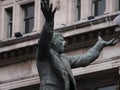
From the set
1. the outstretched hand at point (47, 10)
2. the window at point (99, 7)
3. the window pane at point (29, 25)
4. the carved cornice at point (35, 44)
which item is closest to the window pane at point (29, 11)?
the window pane at point (29, 25)

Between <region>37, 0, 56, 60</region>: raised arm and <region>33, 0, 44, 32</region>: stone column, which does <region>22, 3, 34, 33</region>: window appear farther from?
<region>37, 0, 56, 60</region>: raised arm

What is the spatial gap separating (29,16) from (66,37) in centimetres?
477

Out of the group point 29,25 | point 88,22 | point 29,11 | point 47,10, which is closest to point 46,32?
point 47,10

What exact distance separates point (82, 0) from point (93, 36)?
2497mm

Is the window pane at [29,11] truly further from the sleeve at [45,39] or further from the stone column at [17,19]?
the sleeve at [45,39]

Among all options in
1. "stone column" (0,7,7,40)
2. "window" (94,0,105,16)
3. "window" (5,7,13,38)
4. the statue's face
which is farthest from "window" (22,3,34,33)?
the statue's face

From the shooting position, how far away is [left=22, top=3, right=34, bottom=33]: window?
45419 millimetres

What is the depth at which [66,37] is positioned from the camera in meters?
41.6

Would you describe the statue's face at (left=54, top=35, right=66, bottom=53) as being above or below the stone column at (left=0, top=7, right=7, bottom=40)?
below

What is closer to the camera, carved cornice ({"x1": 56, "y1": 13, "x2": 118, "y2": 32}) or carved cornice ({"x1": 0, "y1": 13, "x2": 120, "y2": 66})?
carved cornice ({"x1": 56, "y1": 13, "x2": 118, "y2": 32})

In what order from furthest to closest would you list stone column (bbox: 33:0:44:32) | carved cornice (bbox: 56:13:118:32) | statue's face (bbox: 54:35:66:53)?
stone column (bbox: 33:0:44:32) < carved cornice (bbox: 56:13:118:32) < statue's face (bbox: 54:35:66:53)

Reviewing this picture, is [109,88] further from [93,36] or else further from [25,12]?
[25,12]

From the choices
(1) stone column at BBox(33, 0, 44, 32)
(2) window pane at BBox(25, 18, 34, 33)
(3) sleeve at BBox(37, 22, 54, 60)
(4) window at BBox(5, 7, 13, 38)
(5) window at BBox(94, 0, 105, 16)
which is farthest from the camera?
(4) window at BBox(5, 7, 13, 38)

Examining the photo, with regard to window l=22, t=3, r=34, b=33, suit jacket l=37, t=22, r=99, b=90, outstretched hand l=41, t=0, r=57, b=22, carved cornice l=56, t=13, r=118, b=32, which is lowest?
suit jacket l=37, t=22, r=99, b=90
